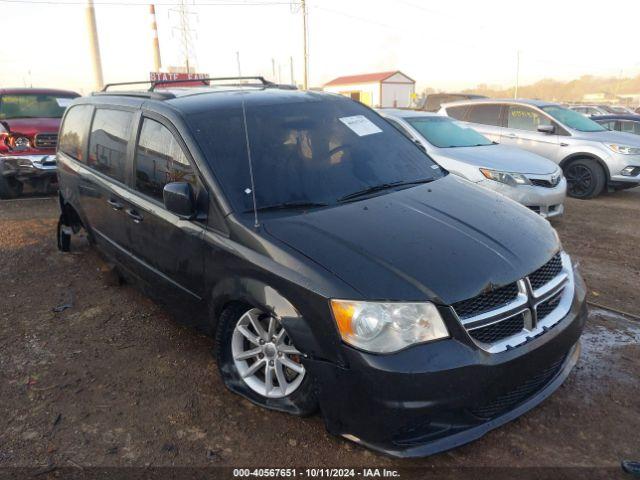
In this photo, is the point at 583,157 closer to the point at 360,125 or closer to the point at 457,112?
the point at 457,112

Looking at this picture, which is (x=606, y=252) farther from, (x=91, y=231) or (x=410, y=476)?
(x=91, y=231)

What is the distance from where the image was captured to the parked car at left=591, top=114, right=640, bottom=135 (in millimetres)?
12258

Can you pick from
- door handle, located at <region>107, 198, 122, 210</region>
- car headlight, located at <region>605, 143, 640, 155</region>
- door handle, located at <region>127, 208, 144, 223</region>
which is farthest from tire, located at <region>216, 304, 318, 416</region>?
car headlight, located at <region>605, 143, 640, 155</region>

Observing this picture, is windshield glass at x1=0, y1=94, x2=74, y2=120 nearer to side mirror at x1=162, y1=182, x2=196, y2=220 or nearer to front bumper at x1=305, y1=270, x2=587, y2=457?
side mirror at x1=162, y1=182, x2=196, y2=220

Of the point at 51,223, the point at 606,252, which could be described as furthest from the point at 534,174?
the point at 51,223

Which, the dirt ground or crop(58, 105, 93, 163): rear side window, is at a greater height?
crop(58, 105, 93, 163): rear side window

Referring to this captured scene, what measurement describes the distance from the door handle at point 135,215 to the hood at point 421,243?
129 cm

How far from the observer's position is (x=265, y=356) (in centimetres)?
281

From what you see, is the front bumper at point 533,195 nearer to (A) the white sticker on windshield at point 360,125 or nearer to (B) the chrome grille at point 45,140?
(A) the white sticker on windshield at point 360,125

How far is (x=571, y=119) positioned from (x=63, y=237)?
871cm

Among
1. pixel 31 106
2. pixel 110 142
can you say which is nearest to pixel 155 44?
pixel 31 106

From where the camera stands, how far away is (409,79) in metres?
54.9

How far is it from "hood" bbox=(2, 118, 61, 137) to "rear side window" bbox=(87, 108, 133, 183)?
14.6 ft

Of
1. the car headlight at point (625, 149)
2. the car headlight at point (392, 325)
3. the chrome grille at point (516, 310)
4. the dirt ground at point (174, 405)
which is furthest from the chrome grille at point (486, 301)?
the car headlight at point (625, 149)
